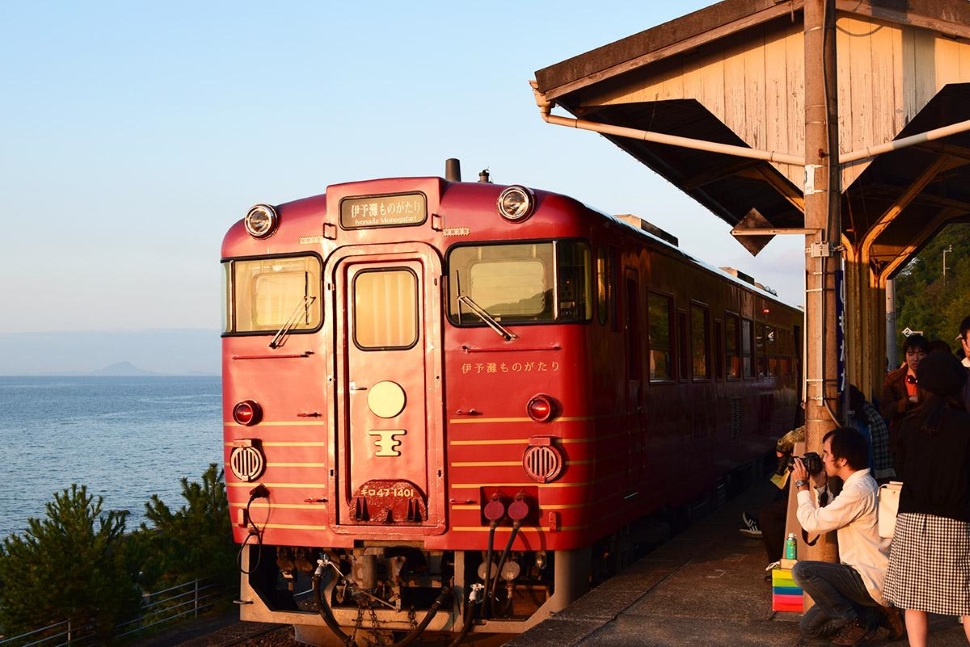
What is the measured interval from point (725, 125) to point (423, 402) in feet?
12.5

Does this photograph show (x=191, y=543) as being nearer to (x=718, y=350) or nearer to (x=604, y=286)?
(x=718, y=350)

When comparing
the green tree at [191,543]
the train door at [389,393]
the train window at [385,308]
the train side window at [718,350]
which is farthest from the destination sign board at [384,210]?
the green tree at [191,543]

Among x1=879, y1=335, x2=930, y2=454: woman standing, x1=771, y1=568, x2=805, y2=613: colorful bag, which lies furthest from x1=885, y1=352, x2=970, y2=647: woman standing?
x1=879, y1=335, x2=930, y2=454: woman standing

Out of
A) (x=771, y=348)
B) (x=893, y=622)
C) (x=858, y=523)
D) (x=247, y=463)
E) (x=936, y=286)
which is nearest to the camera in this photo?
(x=858, y=523)

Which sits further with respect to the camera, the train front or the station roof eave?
the station roof eave

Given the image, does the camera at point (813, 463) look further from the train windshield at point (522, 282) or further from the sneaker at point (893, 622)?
the train windshield at point (522, 282)

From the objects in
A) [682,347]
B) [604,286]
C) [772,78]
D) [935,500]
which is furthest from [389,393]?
[772,78]

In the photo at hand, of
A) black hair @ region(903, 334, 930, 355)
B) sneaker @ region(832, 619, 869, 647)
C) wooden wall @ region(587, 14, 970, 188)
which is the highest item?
wooden wall @ region(587, 14, 970, 188)

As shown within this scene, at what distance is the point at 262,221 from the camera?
862cm

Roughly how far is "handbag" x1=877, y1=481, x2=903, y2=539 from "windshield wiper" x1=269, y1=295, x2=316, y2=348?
416cm

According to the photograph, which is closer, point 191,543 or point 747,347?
point 191,543

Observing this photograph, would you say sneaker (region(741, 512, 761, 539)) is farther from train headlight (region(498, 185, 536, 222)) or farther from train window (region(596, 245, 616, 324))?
train headlight (region(498, 185, 536, 222))

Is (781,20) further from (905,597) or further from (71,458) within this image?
(71,458)

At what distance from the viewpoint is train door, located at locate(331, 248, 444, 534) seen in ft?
26.9
